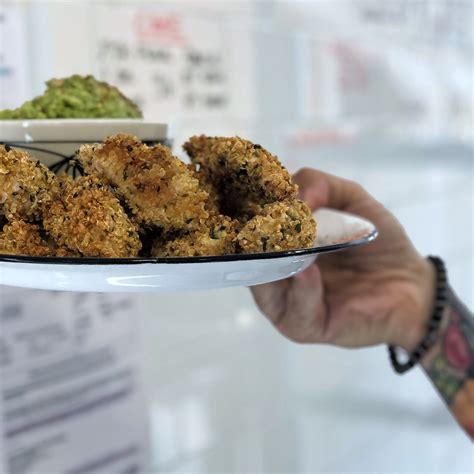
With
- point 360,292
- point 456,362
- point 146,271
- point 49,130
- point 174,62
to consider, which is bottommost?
point 456,362

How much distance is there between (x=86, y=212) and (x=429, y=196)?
2.55 meters

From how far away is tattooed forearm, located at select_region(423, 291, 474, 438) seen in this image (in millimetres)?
1049

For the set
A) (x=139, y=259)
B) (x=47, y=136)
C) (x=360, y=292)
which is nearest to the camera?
(x=139, y=259)

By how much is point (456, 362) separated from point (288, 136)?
1017 mm

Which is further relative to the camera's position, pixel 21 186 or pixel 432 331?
pixel 432 331

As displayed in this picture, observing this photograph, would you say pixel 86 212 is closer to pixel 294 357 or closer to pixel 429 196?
pixel 294 357

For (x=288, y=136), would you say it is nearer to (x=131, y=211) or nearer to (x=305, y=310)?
(x=305, y=310)

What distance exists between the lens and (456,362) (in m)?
1.06

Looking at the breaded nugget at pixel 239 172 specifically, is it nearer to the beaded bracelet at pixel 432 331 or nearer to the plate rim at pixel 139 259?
the plate rim at pixel 139 259

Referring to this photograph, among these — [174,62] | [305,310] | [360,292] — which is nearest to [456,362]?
[360,292]

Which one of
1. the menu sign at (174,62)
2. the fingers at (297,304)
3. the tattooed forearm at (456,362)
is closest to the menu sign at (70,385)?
the menu sign at (174,62)

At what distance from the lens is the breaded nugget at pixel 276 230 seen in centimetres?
52

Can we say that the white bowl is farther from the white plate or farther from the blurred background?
the blurred background

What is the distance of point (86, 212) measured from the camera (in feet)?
1.68
